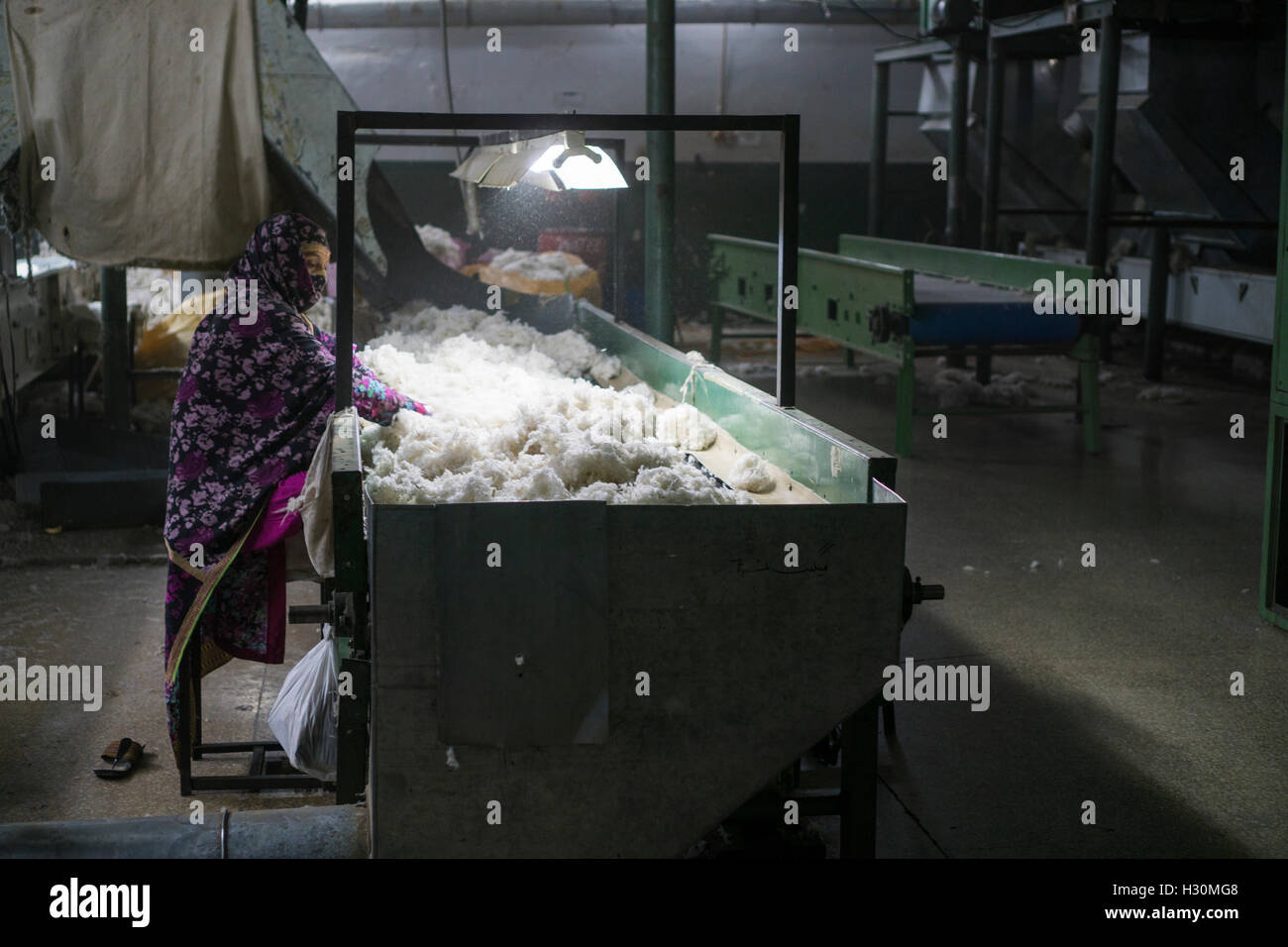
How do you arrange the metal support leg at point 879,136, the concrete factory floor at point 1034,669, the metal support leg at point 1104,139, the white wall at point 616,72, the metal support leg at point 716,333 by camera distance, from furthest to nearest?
the white wall at point 616,72, the metal support leg at point 879,136, the metal support leg at point 716,333, the metal support leg at point 1104,139, the concrete factory floor at point 1034,669

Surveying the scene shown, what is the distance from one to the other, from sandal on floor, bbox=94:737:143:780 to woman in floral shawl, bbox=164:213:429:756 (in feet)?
0.85

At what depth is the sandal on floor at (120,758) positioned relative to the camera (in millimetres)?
3828

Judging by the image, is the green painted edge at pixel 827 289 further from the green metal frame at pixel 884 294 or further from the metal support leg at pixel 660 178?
the metal support leg at pixel 660 178

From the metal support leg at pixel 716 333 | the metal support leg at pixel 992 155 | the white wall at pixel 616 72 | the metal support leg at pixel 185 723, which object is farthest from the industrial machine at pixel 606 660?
the white wall at pixel 616 72

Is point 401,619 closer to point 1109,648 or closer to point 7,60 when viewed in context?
point 1109,648

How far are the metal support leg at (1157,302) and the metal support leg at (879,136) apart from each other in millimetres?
2475

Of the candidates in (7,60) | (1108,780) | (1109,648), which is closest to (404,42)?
(7,60)

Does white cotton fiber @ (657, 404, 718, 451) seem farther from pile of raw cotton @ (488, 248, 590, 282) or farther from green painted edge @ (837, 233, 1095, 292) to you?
pile of raw cotton @ (488, 248, 590, 282)

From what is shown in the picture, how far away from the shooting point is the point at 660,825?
278 centimetres

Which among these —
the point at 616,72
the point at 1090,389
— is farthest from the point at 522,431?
the point at 616,72

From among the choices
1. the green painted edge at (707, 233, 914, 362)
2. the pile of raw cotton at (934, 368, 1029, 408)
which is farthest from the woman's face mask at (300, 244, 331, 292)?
the pile of raw cotton at (934, 368, 1029, 408)

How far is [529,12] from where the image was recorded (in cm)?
1329

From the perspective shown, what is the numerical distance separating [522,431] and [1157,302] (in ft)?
25.6
